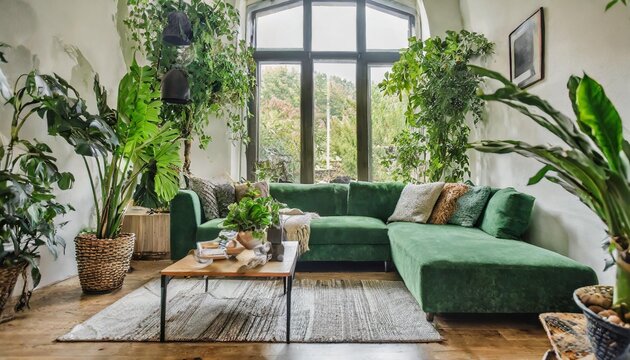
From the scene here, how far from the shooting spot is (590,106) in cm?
91

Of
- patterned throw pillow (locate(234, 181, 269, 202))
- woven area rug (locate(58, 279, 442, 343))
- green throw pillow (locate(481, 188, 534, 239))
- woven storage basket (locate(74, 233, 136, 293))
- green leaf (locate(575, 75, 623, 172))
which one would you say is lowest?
woven area rug (locate(58, 279, 442, 343))

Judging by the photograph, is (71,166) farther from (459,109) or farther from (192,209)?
(459,109)

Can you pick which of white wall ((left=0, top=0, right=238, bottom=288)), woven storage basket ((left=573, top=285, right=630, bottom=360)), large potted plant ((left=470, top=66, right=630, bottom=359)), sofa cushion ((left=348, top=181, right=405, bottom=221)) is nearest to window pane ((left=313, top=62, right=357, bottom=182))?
sofa cushion ((left=348, top=181, right=405, bottom=221))

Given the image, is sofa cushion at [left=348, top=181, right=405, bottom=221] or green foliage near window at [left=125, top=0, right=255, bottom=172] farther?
sofa cushion at [left=348, top=181, right=405, bottom=221]

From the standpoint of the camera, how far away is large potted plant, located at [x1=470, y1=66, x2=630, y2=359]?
837mm

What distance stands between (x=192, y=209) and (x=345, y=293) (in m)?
1.44

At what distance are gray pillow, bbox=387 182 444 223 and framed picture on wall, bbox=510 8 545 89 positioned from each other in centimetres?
114

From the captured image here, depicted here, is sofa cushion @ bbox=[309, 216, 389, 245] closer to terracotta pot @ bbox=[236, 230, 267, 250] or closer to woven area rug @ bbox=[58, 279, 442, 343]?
woven area rug @ bbox=[58, 279, 442, 343]

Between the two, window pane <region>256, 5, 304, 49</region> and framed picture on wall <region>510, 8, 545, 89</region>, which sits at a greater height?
window pane <region>256, 5, 304, 49</region>

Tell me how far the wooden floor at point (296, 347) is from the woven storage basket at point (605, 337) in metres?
0.83

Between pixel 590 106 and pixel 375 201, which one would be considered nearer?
pixel 590 106

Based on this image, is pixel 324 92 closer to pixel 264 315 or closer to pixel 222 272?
pixel 264 315

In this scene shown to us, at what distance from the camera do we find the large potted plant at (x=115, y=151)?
217 cm

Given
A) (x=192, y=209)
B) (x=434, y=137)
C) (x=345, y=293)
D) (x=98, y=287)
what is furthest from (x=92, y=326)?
(x=434, y=137)
